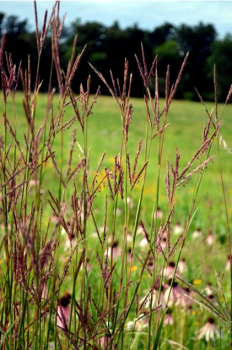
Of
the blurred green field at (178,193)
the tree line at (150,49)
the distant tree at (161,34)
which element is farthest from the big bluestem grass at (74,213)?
the distant tree at (161,34)

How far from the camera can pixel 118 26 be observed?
4253cm

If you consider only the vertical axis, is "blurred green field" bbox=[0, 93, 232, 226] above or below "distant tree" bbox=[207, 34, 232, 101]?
below

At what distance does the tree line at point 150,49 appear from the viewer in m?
34.9

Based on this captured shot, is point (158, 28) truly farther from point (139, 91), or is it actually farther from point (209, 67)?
point (139, 91)

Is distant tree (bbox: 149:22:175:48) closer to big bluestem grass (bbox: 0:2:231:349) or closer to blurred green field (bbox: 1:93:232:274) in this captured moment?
blurred green field (bbox: 1:93:232:274)

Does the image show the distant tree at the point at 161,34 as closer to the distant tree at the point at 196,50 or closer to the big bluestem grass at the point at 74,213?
the distant tree at the point at 196,50

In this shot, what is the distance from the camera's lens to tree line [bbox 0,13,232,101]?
1374 inches

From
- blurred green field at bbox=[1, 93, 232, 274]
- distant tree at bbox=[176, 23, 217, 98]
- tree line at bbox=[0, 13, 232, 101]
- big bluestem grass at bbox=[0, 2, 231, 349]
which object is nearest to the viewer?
big bluestem grass at bbox=[0, 2, 231, 349]

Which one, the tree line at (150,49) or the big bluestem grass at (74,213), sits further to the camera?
the tree line at (150,49)

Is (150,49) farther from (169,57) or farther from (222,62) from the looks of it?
(222,62)

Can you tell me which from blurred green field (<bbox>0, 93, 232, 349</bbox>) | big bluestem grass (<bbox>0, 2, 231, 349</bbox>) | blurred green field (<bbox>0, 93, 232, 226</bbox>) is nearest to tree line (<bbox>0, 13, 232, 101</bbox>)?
blurred green field (<bbox>0, 93, 232, 349</bbox>)

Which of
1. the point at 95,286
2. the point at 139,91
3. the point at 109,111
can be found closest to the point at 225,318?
the point at 95,286

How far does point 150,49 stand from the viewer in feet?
144

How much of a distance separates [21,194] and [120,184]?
213mm
